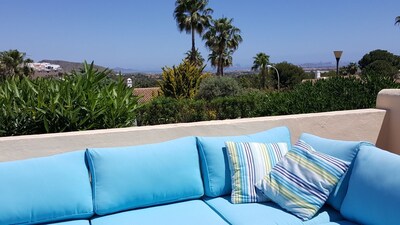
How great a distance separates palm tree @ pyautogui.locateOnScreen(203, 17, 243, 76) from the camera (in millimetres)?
26484

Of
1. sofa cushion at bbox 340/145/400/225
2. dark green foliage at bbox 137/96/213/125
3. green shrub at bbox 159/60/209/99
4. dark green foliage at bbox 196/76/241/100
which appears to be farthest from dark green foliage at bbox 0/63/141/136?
green shrub at bbox 159/60/209/99

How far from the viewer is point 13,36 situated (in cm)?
2078

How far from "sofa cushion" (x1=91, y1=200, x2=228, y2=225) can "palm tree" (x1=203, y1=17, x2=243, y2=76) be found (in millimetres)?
24851

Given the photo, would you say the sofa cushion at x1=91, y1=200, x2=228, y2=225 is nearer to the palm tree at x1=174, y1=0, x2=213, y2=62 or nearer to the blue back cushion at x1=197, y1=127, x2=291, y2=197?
the blue back cushion at x1=197, y1=127, x2=291, y2=197

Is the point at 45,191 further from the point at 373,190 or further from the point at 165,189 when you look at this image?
the point at 373,190

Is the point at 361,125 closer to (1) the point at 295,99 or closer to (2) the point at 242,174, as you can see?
(1) the point at 295,99

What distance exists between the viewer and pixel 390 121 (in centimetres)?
326

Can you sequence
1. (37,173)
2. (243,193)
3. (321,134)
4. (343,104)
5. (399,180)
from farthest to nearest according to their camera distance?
(343,104), (321,134), (243,193), (37,173), (399,180)

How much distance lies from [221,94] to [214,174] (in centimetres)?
947

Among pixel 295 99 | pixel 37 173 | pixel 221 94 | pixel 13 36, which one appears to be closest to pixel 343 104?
pixel 295 99

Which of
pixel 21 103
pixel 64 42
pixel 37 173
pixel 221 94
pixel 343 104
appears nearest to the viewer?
pixel 37 173

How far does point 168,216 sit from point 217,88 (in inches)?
385

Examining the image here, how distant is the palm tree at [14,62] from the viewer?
2380 cm

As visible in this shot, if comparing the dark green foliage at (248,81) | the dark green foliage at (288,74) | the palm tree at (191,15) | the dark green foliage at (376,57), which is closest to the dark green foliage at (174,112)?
the dark green foliage at (248,81)
